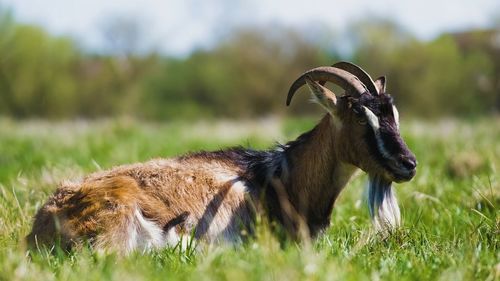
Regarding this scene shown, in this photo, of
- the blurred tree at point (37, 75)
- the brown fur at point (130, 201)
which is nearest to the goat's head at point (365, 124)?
the brown fur at point (130, 201)

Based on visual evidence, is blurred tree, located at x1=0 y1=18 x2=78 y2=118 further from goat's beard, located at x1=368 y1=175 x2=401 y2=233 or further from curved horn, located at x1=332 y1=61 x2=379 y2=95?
goat's beard, located at x1=368 y1=175 x2=401 y2=233

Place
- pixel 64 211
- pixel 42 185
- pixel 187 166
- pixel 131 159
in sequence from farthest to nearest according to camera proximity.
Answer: pixel 131 159 < pixel 42 185 < pixel 187 166 < pixel 64 211

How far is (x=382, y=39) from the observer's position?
42594 mm

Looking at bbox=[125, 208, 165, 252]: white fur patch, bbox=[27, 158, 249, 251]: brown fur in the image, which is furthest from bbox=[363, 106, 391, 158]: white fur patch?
bbox=[125, 208, 165, 252]: white fur patch

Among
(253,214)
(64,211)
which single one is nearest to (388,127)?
(253,214)

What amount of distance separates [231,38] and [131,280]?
4320 cm

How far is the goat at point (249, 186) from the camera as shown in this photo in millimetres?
4863

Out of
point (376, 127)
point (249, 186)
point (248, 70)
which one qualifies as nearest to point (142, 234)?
point (249, 186)

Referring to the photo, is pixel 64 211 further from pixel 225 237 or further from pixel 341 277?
pixel 341 277

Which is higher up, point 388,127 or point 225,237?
point 388,127

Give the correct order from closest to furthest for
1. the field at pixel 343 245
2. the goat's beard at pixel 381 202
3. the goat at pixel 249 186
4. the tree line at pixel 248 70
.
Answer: the field at pixel 343 245, the goat at pixel 249 186, the goat's beard at pixel 381 202, the tree line at pixel 248 70

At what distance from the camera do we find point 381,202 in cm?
533

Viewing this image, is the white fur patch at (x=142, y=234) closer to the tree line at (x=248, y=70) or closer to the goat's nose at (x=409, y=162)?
the goat's nose at (x=409, y=162)

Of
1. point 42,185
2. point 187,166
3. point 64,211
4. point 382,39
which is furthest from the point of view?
point 382,39
